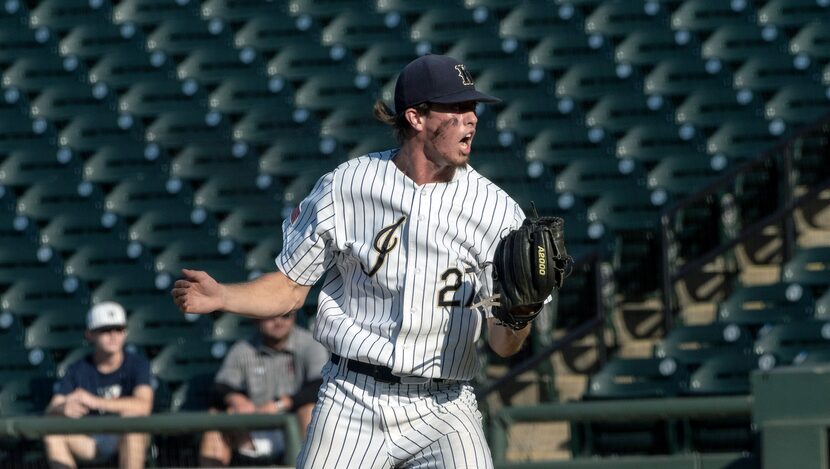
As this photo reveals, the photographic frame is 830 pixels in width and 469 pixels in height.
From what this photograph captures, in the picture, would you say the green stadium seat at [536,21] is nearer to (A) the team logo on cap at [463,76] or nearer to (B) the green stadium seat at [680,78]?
(B) the green stadium seat at [680,78]

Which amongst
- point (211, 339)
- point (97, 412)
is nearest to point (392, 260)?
point (97, 412)

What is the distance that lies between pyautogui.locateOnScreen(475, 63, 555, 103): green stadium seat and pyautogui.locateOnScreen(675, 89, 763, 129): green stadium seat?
93 centimetres

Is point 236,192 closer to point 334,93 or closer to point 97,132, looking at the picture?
point 334,93

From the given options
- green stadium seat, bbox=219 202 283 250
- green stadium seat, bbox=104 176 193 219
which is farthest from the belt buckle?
green stadium seat, bbox=104 176 193 219

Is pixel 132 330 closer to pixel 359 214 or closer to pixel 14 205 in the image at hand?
pixel 14 205

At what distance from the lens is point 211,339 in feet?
27.8

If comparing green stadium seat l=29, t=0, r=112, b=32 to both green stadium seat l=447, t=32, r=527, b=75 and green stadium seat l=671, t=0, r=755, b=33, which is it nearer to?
green stadium seat l=447, t=32, r=527, b=75

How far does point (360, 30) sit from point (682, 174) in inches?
112

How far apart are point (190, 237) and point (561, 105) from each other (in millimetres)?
2604

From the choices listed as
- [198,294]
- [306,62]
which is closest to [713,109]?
[306,62]

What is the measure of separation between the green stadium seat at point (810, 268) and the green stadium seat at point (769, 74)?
163cm

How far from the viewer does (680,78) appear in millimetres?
9188

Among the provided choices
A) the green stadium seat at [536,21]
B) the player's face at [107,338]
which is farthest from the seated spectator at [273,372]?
the green stadium seat at [536,21]

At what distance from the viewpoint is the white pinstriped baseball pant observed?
11.3ft
